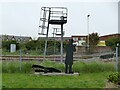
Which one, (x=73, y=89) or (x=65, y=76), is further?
(x=65, y=76)

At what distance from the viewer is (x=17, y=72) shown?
761 inches

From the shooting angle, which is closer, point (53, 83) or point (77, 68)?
point (53, 83)

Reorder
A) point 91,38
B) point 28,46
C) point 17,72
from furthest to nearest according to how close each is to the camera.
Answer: point 91,38 → point 28,46 → point 17,72

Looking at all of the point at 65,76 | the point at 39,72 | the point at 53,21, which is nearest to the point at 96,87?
the point at 65,76

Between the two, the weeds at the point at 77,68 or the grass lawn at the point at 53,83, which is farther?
the weeds at the point at 77,68

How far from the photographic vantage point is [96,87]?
39.0 feet

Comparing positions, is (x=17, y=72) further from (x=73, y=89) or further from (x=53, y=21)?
(x=73, y=89)

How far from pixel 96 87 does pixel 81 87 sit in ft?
1.80

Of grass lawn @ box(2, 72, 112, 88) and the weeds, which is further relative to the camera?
the weeds

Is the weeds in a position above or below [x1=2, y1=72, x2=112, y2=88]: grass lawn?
above

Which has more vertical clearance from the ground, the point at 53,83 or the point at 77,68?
the point at 77,68

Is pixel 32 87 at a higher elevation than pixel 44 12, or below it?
below

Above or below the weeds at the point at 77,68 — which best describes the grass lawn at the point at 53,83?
below

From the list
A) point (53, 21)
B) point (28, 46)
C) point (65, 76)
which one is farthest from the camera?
point (28, 46)
